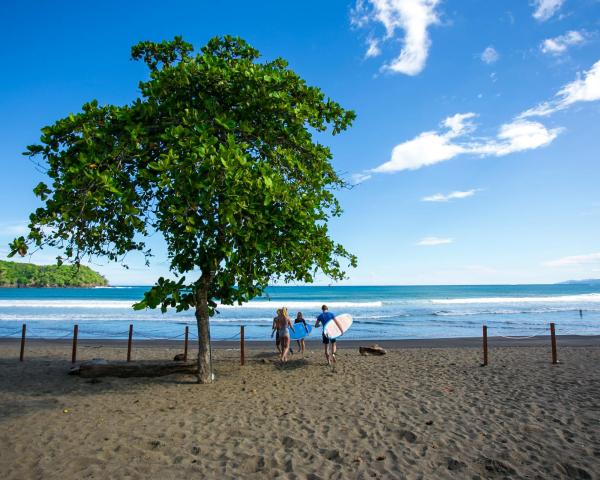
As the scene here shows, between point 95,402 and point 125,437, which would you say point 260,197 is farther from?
point 95,402

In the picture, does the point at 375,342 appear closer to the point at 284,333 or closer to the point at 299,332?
the point at 299,332

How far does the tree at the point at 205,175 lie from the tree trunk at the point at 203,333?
0.03 meters

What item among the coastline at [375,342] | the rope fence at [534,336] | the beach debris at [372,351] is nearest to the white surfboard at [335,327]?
the beach debris at [372,351]

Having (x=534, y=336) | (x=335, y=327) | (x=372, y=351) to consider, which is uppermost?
(x=335, y=327)

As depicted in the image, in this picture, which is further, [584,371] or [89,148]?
[584,371]

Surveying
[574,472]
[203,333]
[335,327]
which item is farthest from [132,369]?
[574,472]

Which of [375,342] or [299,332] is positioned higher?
[299,332]

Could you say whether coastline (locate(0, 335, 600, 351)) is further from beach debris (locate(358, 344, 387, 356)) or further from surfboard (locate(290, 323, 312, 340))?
surfboard (locate(290, 323, 312, 340))

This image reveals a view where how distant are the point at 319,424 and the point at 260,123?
7136 millimetres

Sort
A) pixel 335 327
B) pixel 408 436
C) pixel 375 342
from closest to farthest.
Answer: pixel 408 436 < pixel 335 327 < pixel 375 342

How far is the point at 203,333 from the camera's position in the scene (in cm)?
1037

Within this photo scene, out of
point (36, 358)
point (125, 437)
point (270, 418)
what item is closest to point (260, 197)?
point (270, 418)

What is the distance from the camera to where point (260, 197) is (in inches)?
324

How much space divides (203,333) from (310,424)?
427 centimetres
